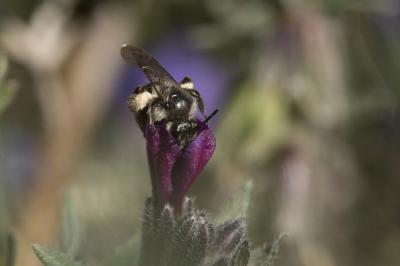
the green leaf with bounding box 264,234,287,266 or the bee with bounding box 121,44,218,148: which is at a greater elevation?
the bee with bounding box 121,44,218,148

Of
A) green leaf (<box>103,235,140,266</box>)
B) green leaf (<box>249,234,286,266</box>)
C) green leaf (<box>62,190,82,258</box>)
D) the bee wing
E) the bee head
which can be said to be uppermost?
the bee wing

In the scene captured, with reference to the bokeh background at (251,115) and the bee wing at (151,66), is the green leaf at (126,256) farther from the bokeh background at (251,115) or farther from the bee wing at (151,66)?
the bokeh background at (251,115)

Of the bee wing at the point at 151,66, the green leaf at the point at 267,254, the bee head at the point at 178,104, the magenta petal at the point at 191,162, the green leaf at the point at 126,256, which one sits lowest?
the green leaf at the point at 267,254

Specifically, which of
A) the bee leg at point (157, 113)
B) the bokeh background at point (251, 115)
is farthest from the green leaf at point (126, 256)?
the bokeh background at point (251, 115)

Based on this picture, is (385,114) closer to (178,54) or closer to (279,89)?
(279,89)

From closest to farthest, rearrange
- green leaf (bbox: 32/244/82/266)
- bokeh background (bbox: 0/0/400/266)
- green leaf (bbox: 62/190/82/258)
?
1. green leaf (bbox: 32/244/82/266)
2. green leaf (bbox: 62/190/82/258)
3. bokeh background (bbox: 0/0/400/266)

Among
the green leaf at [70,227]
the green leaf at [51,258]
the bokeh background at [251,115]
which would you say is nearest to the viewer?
the green leaf at [51,258]

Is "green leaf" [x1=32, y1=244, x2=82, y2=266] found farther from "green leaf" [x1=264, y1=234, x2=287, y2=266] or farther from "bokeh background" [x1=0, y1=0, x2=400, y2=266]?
"bokeh background" [x1=0, y1=0, x2=400, y2=266]

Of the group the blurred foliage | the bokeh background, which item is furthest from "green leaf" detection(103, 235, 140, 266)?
the bokeh background
